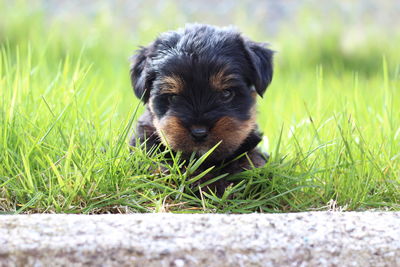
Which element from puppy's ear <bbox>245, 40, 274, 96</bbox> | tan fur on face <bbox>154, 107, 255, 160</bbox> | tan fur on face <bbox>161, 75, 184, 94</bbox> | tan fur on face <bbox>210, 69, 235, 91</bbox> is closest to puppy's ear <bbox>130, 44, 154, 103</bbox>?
tan fur on face <bbox>161, 75, 184, 94</bbox>

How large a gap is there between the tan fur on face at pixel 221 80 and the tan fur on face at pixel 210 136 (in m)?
0.27

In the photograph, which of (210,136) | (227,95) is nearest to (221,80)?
(227,95)

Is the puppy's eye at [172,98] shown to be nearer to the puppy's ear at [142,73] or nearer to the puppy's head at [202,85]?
the puppy's head at [202,85]

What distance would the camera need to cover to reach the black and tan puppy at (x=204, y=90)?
404 centimetres

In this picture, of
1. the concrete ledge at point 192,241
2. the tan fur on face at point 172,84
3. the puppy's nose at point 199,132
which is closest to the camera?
the concrete ledge at point 192,241

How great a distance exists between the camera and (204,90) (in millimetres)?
4160

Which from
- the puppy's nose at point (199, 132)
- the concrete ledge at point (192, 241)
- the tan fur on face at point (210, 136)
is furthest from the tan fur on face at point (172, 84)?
the concrete ledge at point (192, 241)

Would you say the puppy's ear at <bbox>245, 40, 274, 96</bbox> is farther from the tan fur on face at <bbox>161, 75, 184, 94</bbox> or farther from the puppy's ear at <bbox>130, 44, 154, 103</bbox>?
the puppy's ear at <bbox>130, 44, 154, 103</bbox>

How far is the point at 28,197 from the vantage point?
12.1ft

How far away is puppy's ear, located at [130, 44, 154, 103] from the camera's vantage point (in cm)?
452

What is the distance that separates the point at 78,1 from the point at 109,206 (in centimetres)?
1136

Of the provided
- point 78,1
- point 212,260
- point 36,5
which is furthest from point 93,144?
point 78,1

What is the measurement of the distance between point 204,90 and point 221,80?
0.15m

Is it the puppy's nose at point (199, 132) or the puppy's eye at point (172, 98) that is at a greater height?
the puppy's eye at point (172, 98)
